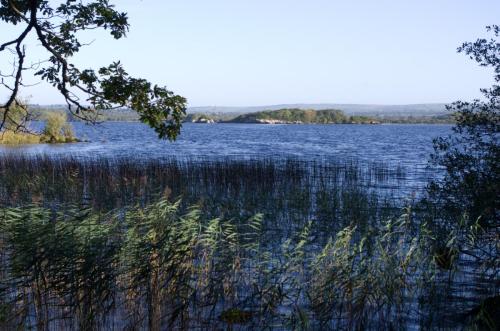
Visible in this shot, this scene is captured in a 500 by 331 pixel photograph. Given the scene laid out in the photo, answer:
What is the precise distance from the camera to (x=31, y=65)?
9.70m

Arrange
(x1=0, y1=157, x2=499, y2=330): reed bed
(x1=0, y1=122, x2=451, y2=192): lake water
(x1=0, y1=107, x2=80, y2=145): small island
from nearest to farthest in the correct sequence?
(x1=0, y1=157, x2=499, y2=330): reed bed < (x1=0, y1=122, x2=451, y2=192): lake water < (x1=0, y1=107, x2=80, y2=145): small island

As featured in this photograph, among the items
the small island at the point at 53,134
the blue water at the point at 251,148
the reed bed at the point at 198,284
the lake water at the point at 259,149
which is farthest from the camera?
the small island at the point at 53,134

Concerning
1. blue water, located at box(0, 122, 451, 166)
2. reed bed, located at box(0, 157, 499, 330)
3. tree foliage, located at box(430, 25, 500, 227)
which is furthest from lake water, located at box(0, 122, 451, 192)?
tree foliage, located at box(430, 25, 500, 227)

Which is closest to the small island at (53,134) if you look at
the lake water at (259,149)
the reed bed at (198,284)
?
the lake water at (259,149)

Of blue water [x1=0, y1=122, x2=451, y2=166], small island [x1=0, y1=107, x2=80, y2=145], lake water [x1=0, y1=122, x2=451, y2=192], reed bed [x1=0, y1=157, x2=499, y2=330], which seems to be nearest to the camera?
reed bed [x1=0, y1=157, x2=499, y2=330]

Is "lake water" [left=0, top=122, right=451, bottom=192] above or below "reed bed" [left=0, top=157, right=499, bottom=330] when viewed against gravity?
below

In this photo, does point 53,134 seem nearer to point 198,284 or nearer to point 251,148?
point 251,148

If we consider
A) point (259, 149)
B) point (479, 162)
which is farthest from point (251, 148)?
point (479, 162)

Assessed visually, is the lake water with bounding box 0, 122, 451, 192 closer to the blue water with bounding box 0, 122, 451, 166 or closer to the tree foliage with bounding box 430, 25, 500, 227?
the blue water with bounding box 0, 122, 451, 166

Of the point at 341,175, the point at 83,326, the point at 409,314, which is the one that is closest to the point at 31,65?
the point at 83,326

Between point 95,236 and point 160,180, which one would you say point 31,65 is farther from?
point 160,180

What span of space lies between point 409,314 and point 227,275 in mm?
2798

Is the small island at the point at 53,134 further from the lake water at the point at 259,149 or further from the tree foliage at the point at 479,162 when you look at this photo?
the tree foliage at the point at 479,162

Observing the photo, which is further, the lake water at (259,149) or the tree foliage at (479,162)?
the lake water at (259,149)
